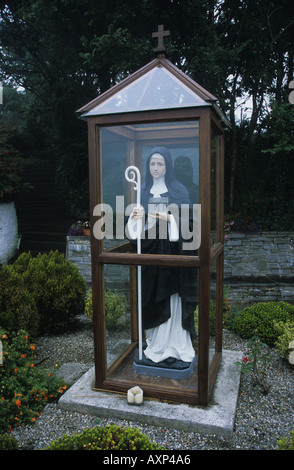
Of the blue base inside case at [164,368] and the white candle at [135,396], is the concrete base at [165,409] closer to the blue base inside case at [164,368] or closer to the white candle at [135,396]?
the white candle at [135,396]

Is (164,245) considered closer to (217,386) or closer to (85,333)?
(217,386)

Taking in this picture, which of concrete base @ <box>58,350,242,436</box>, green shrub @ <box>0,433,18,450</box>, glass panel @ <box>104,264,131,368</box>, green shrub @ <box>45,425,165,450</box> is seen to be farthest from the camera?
glass panel @ <box>104,264,131,368</box>

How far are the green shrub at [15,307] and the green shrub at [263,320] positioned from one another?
272 centimetres

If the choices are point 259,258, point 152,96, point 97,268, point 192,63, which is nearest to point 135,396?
point 97,268

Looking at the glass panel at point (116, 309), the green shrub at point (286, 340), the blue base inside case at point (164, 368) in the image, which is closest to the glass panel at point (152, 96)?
the glass panel at point (116, 309)

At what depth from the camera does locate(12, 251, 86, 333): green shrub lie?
492cm

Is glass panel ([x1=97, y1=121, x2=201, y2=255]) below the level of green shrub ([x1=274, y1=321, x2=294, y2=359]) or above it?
above

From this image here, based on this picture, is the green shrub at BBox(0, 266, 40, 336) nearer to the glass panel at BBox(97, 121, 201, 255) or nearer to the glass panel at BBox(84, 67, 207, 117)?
the glass panel at BBox(97, 121, 201, 255)

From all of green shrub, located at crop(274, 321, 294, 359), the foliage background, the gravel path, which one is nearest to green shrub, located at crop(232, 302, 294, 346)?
green shrub, located at crop(274, 321, 294, 359)

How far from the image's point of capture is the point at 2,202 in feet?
29.0

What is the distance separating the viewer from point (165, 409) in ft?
10.1

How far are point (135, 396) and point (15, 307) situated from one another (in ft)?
6.28

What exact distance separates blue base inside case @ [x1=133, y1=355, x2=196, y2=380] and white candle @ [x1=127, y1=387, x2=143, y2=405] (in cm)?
37

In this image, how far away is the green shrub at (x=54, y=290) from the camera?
4.92m
